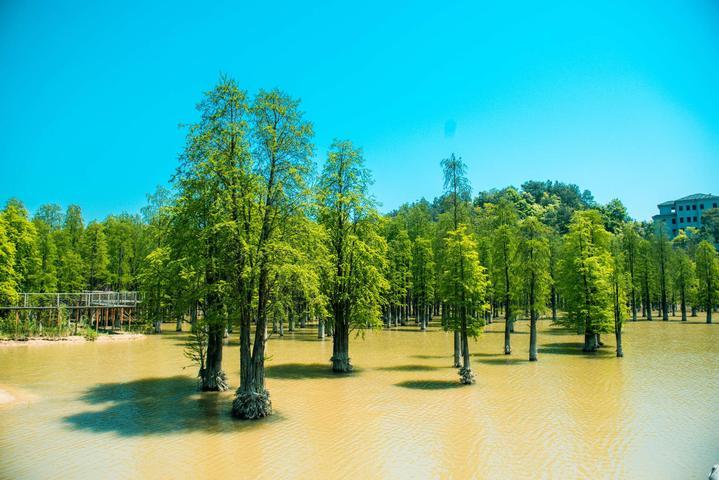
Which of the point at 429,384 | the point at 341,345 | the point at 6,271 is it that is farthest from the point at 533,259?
the point at 6,271

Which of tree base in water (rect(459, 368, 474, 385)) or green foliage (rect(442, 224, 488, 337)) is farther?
green foliage (rect(442, 224, 488, 337))

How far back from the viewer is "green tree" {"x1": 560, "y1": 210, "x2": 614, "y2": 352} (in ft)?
129

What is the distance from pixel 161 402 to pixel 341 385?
9.39 m

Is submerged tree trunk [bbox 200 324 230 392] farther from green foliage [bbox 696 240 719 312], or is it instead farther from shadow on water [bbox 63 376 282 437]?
green foliage [bbox 696 240 719 312]

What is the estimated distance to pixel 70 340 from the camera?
46.2 metres

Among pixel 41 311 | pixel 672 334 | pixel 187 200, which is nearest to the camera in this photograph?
pixel 187 200

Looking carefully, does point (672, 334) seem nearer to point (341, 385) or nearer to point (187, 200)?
point (341, 385)

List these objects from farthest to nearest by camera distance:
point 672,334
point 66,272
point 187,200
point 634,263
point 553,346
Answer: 1. point 634,263
2. point 66,272
3. point 672,334
4. point 553,346
5. point 187,200

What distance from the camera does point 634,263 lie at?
7388 cm

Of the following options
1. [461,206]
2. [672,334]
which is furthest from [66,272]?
[672,334]

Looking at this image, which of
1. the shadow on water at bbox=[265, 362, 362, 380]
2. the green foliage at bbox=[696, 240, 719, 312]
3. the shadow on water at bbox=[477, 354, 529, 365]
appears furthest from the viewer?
the green foliage at bbox=[696, 240, 719, 312]

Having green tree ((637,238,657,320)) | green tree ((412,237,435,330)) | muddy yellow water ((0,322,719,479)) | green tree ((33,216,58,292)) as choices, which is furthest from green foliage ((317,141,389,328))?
green tree ((637,238,657,320))

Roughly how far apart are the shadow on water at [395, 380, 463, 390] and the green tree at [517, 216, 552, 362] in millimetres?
11533

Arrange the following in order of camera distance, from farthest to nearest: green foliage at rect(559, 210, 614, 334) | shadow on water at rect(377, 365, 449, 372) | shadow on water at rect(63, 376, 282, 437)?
1. green foliage at rect(559, 210, 614, 334)
2. shadow on water at rect(377, 365, 449, 372)
3. shadow on water at rect(63, 376, 282, 437)
